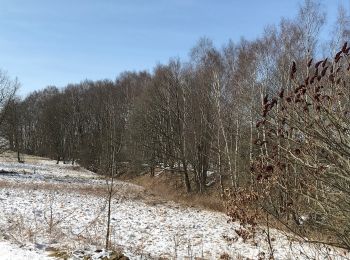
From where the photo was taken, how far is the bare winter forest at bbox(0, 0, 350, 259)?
380cm

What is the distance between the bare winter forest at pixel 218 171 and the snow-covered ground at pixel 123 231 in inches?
2.2

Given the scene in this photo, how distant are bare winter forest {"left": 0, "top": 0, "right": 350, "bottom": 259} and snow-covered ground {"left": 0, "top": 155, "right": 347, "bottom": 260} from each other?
0.05 metres

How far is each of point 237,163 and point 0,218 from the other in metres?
13.8

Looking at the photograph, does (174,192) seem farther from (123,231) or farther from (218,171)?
(123,231)

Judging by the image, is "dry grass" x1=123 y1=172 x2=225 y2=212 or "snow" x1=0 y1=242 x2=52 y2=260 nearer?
"snow" x1=0 y1=242 x2=52 y2=260

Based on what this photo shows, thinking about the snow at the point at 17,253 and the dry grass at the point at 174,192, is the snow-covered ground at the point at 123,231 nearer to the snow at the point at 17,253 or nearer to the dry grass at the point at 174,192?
the snow at the point at 17,253

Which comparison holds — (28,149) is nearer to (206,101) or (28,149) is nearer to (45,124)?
(45,124)

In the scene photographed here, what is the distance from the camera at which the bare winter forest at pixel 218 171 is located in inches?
150

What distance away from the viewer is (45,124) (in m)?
74.0

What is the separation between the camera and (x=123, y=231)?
41.4 ft

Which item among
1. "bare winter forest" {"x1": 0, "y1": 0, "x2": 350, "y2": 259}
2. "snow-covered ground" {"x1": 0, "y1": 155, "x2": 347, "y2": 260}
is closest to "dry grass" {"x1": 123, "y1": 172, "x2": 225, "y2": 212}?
"bare winter forest" {"x1": 0, "y1": 0, "x2": 350, "y2": 259}

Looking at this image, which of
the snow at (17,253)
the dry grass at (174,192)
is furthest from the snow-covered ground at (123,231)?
the dry grass at (174,192)

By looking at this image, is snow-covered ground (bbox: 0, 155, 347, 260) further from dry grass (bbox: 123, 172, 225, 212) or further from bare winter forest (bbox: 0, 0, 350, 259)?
dry grass (bbox: 123, 172, 225, 212)

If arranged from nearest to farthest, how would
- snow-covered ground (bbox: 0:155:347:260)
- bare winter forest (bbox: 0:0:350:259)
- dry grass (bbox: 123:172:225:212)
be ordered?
bare winter forest (bbox: 0:0:350:259) < snow-covered ground (bbox: 0:155:347:260) < dry grass (bbox: 123:172:225:212)
